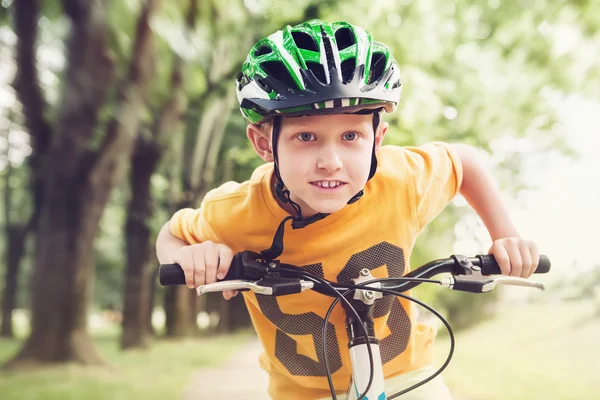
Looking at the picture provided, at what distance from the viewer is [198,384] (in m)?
6.20

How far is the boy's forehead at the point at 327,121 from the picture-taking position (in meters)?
1.31

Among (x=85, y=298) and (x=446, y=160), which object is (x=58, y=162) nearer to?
(x=85, y=298)

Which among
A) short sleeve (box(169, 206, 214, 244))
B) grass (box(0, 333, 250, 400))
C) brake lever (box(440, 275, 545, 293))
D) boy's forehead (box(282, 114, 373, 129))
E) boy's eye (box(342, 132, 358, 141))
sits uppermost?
boy's forehead (box(282, 114, 373, 129))

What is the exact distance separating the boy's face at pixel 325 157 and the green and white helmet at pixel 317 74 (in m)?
0.04

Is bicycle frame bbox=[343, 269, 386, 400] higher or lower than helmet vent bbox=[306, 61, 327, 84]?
lower

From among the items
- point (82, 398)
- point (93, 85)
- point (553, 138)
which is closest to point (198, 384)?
point (82, 398)

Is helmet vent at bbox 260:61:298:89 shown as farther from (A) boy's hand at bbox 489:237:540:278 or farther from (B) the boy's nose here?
(A) boy's hand at bbox 489:237:540:278

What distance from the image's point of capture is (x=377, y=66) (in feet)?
4.83

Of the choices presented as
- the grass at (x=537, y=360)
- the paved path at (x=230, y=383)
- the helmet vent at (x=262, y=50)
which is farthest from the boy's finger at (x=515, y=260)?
the grass at (x=537, y=360)

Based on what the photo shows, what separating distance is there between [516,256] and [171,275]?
80 centimetres

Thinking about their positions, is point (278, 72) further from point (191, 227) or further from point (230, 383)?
point (230, 383)

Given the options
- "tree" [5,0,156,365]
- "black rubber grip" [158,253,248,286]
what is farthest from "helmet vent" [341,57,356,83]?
"tree" [5,0,156,365]

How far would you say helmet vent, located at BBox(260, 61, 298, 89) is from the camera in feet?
4.39

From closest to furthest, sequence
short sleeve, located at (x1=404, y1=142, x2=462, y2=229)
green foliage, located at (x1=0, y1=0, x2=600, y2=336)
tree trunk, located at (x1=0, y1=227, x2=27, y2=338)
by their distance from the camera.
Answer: short sleeve, located at (x1=404, y1=142, x2=462, y2=229), green foliage, located at (x1=0, y1=0, x2=600, y2=336), tree trunk, located at (x1=0, y1=227, x2=27, y2=338)
